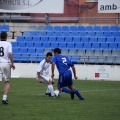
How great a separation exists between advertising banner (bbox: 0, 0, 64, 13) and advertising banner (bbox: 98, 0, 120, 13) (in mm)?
2581

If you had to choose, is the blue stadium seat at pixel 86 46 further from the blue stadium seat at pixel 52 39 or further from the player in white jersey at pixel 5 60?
the player in white jersey at pixel 5 60

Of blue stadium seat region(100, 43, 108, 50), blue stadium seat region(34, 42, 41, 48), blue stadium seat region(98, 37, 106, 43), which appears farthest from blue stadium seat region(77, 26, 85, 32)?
blue stadium seat region(34, 42, 41, 48)

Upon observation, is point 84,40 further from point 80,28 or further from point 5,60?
point 5,60

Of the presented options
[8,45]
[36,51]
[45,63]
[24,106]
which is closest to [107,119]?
[24,106]

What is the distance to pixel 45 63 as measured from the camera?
20.9 m

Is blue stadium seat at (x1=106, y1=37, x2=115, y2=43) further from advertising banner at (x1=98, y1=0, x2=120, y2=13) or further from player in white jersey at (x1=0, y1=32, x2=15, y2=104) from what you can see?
player in white jersey at (x1=0, y1=32, x2=15, y2=104)

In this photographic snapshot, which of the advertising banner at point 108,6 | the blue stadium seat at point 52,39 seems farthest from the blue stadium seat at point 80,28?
the advertising banner at point 108,6

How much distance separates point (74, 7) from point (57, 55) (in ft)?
71.7

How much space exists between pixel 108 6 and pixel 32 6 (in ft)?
16.5

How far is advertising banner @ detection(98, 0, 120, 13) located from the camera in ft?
127

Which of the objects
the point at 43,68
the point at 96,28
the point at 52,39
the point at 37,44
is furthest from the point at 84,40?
the point at 43,68

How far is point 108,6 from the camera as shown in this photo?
3875 cm

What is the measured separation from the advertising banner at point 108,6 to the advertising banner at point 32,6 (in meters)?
2.58

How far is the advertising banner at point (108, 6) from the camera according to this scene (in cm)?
3866
